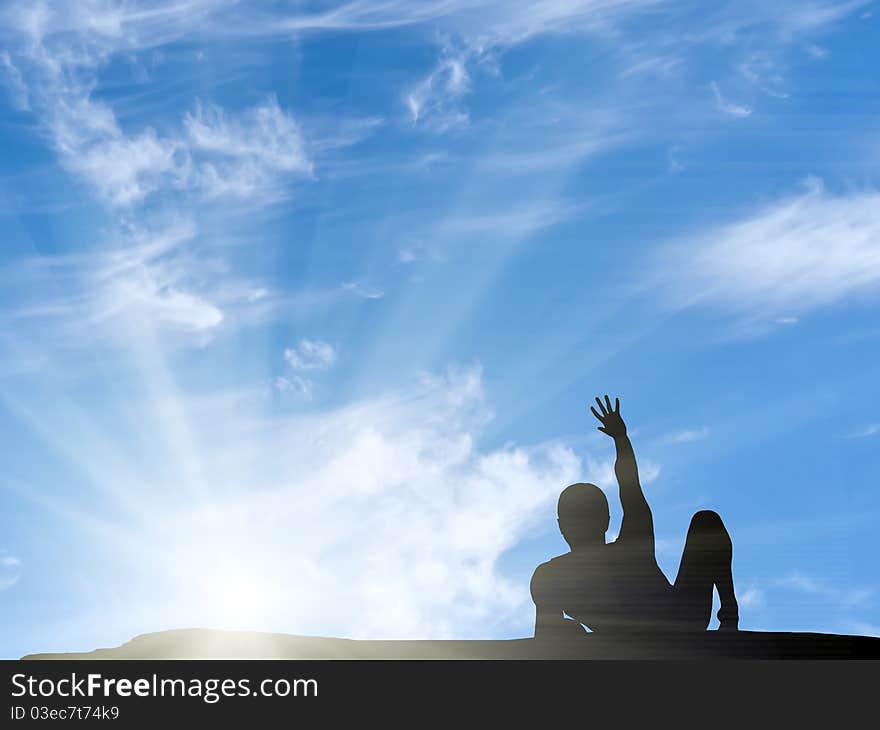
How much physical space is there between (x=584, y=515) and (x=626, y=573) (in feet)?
2.95

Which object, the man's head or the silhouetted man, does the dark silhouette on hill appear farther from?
the man's head

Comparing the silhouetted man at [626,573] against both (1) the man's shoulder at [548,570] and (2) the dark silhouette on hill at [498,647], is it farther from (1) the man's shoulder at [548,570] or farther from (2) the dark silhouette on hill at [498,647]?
(2) the dark silhouette on hill at [498,647]

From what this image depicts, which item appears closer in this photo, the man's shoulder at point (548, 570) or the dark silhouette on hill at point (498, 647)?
the dark silhouette on hill at point (498, 647)

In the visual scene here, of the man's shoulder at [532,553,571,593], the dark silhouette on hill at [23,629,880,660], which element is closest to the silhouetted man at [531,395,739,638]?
the man's shoulder at [532,553,571,593]

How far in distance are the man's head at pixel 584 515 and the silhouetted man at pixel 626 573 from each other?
0.5 inches

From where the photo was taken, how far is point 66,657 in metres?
10.2

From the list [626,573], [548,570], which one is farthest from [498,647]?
[626,573]

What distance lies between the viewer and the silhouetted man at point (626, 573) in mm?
12242

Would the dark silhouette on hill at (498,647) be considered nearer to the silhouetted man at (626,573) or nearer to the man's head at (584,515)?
the silhouetted man at (626,573)

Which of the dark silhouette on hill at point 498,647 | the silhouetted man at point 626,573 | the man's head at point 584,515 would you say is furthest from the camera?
the man's head at point 584,515

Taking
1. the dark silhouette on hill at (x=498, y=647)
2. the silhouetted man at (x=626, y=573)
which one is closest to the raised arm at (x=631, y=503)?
the silhouetted man at (x=626, y=573)

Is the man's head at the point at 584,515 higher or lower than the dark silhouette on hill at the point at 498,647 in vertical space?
higher

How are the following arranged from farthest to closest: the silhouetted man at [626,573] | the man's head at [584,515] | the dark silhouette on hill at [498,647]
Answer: the man's head at [584,515]
the silhouetted man at [626,573]
the dark silhouette on hill at [498,647]

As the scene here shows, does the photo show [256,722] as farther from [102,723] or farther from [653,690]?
[653,690]
